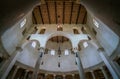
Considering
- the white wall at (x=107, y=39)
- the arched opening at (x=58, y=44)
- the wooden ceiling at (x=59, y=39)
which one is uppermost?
the wooden ceiling at (x=59, y=39)

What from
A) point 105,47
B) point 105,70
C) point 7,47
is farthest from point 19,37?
point 105,70

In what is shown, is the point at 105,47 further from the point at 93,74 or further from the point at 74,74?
the point at 74,74

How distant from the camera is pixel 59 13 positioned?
59.6 feet

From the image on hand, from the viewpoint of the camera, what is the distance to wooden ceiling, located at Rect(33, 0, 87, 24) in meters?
16.7

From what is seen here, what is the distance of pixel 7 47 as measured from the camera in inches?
548

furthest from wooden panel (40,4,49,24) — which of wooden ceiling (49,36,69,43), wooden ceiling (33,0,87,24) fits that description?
wooden ceiling (49,36,69,43)

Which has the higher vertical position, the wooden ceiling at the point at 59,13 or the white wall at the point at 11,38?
the wooden ceiling at the point at 59,13

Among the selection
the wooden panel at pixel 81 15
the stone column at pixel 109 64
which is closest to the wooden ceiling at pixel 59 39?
the wooden panel at pixel 81 15

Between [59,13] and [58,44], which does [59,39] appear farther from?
[59,13]

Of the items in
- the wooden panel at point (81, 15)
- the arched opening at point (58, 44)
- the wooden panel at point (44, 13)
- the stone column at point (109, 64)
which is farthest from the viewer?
the arched opening at point (58, 44)

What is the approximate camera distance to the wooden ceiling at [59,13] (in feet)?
54.7

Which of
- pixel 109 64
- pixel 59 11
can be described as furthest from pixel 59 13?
pixel 109 64

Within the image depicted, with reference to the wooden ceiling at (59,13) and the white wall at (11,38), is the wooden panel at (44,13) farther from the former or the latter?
the white wall at (11,38)

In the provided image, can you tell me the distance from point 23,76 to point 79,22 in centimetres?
1327
